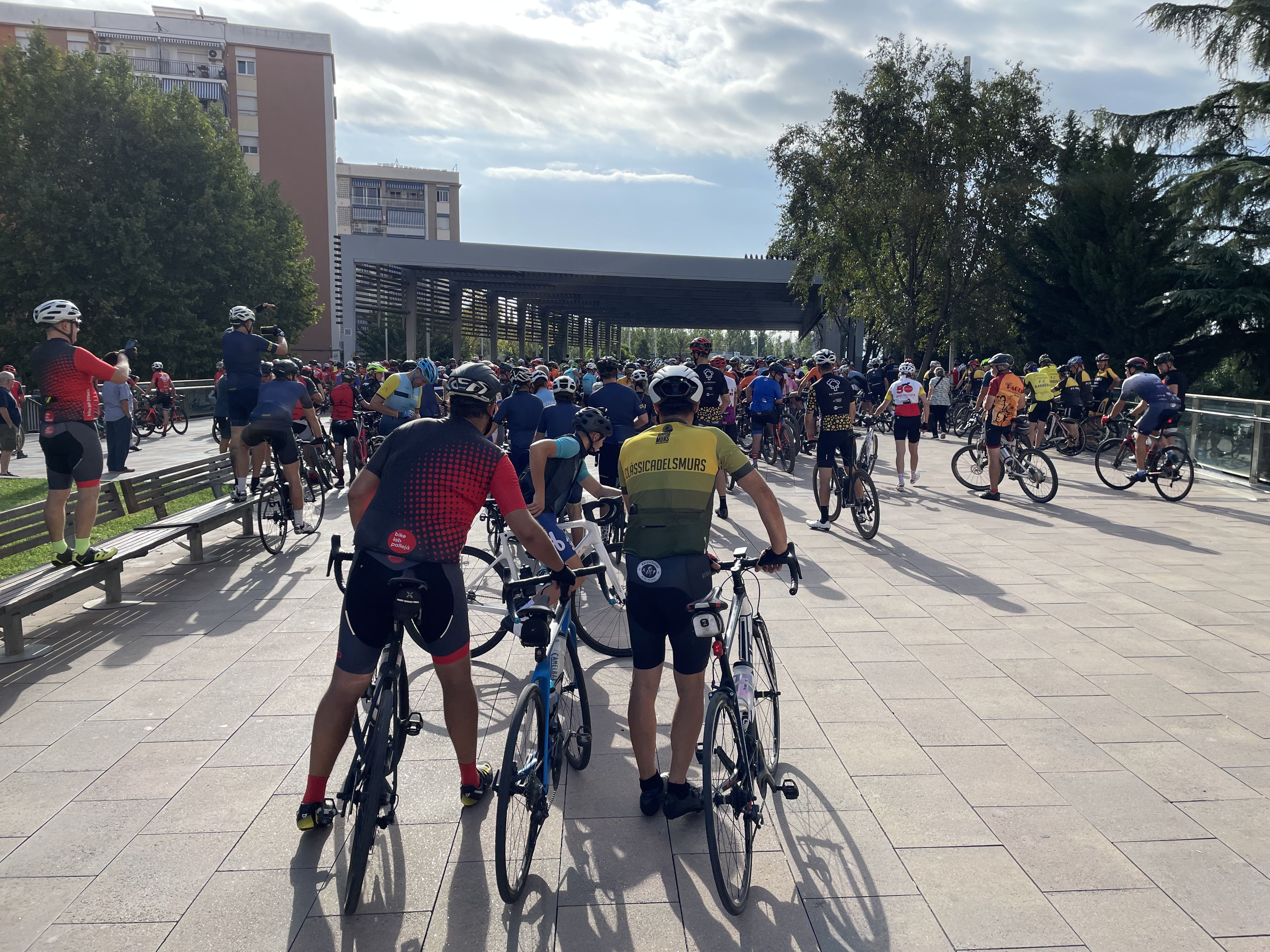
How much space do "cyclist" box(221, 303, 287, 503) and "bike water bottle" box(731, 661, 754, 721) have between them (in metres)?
7.40

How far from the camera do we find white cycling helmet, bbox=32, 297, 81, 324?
21.3 ft

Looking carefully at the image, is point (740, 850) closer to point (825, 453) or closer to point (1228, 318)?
point (825, 453)

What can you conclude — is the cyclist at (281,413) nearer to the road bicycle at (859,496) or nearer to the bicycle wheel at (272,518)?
the bicycle wheel at (272,518)

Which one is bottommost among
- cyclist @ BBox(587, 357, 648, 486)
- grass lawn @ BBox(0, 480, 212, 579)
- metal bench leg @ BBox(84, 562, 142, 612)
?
grass lawn @ BBox(0, 480, 212, 579)

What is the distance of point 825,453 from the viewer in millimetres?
10523

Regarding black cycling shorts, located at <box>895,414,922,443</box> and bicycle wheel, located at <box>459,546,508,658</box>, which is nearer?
bicycle wheel, located at <box>459,546,508,658</box>

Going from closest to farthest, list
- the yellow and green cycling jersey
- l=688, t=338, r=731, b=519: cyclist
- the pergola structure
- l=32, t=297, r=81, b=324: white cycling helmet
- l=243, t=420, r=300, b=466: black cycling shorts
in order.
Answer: the yellow and green cycling jersey
l=32, t=297, r=81, b=324: white cycling helmet
l=243, t=420, r=300, b=466: black cycling shorts
l=688, t=338, r=731, b=519: cyclist
the pergola structure

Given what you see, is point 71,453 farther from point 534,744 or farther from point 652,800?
point 652,800

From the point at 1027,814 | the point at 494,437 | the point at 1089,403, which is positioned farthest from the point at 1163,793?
the point at 1089,403

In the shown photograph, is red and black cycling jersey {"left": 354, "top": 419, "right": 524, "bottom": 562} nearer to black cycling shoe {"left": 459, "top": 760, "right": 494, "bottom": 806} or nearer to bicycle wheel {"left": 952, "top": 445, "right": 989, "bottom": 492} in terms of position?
black cycling shoe {"left": 459, "top": 760, "right": 494, "bottom": 806}

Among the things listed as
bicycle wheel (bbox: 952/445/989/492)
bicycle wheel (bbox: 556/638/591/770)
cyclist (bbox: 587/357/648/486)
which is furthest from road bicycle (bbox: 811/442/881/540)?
bicycle wheel (bbox: 556/638/591/770)

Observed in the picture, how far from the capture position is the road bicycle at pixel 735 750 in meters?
3.18

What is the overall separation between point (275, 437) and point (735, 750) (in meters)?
6.99

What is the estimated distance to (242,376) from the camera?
384 inches
